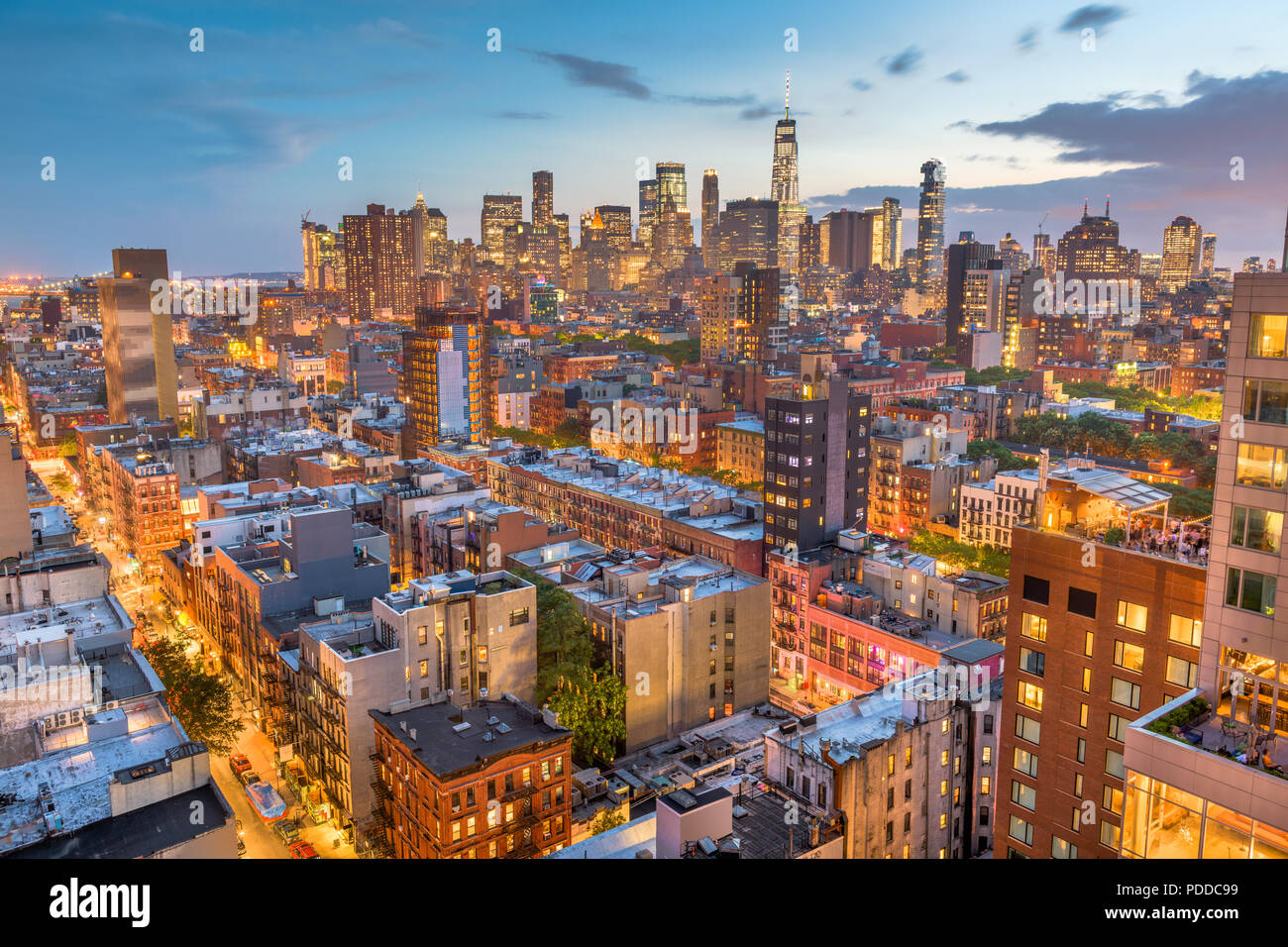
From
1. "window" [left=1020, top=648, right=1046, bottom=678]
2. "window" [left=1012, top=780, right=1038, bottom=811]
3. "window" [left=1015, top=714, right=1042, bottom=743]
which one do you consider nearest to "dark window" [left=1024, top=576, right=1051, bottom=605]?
"window" [left=1020, top=648, right=1046, bottom=678]

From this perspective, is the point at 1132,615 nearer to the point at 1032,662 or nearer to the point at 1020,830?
→ the point at 1032,662

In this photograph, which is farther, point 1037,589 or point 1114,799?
point 1037,589

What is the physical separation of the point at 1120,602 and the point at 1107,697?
248 cm

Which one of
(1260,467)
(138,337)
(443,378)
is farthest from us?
(443,378)

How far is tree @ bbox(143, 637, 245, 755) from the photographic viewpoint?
3597cm

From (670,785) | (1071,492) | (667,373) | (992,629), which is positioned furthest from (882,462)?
(667,373)

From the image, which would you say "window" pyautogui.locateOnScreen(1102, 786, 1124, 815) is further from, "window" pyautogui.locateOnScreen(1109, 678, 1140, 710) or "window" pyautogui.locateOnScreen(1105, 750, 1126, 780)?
"window" pyautogui.locateOnScreen(1109, 678, 1140, 710)

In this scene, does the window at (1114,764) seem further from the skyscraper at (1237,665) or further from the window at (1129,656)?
the skyscraper at (1237,665)

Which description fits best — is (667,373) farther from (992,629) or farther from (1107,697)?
(1107,697)

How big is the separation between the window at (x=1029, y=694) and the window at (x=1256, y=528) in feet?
29.9

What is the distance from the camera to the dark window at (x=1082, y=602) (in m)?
21.8

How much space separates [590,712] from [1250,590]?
27.3 m

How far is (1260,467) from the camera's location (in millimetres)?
15086

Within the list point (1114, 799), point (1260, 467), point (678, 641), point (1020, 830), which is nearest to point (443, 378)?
point (678, 641)
